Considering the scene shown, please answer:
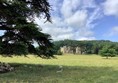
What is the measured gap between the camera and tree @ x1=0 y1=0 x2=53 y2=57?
22609 millimetres

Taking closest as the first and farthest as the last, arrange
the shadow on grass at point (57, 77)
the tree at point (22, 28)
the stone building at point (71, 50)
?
1. the shadow on grass at point (57, 77)
2. the tree at point (22, 28)
3. the stone building at point (71, 50)

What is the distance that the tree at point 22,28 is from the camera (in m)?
22.6

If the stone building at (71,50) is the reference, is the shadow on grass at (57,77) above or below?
below

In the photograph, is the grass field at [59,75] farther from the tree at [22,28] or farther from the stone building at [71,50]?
the stone building at [71,50]

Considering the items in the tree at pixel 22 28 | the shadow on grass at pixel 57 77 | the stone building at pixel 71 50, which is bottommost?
the shadow on grass at pixel 57 77

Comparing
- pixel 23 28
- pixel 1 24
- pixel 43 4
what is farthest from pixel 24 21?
pixel 43 4

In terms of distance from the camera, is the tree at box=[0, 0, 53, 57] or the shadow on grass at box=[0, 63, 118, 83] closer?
the shadow on grass at box=[0, 63, 118, 83]

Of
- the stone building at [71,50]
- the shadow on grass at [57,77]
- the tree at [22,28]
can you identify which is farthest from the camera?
the stone building at [71,50]

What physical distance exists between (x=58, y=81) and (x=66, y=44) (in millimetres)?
135162

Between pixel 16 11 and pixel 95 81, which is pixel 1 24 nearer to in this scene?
pixel 16 11

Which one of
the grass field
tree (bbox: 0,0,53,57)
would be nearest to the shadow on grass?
the grass field

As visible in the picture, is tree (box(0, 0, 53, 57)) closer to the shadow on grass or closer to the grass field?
the grass field

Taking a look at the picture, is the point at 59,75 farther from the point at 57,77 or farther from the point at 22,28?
the point at 22,28

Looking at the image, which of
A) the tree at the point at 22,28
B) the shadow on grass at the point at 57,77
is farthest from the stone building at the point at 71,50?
the shadow on grass at the point at 57,77
